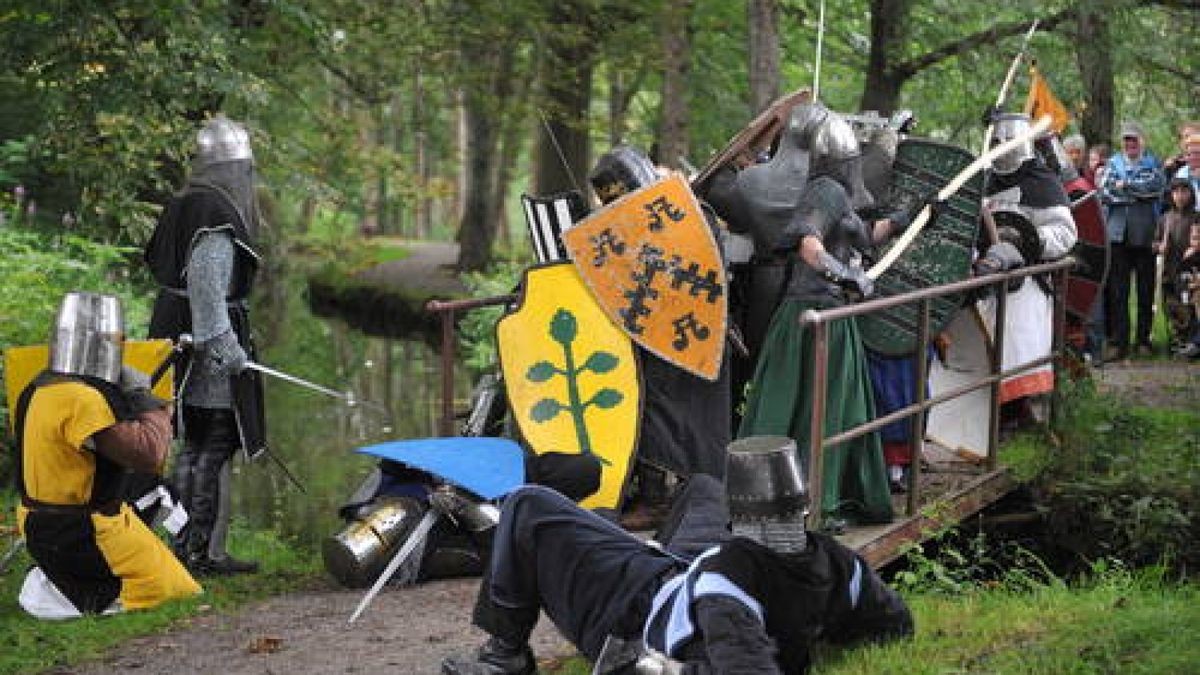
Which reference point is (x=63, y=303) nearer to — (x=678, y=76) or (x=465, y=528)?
(x=465, y=528)

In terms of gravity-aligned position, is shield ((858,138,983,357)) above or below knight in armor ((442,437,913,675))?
above

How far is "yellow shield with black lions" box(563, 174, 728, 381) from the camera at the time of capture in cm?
651

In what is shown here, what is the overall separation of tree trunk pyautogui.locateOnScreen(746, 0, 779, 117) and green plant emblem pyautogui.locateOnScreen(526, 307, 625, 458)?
19.2 feet

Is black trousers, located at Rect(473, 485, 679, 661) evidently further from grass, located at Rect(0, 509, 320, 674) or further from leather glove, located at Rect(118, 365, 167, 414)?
leather glove, located at Rect(118, 365, 167, 414)

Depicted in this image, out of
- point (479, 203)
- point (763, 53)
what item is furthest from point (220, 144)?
point (479, 203)

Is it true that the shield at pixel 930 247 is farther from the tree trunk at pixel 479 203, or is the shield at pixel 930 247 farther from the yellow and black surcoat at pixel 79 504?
the tree trunk at pixel 479 203

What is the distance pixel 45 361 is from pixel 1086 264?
18.1 ft

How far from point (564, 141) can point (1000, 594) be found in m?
14.1

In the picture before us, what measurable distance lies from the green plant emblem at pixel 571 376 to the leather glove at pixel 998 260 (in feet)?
6.93

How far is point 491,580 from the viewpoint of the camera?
4.69 m

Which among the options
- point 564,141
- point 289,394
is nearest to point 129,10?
point 289,394

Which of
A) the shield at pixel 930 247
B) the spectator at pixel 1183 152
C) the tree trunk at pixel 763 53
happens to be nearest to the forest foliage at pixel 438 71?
the tree trunk at pixel 763 53

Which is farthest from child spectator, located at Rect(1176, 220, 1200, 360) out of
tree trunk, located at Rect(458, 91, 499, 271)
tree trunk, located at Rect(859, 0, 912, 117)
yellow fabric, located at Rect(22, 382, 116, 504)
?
tree trunk, located at Rect(458, 91, 499, 271)

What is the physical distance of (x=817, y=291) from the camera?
6.59m
